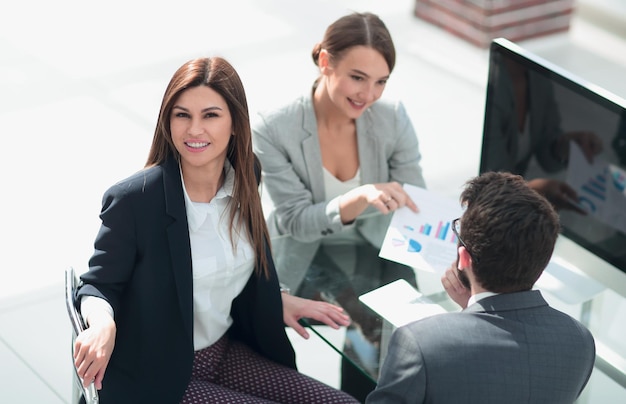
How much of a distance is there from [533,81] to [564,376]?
3.78ft

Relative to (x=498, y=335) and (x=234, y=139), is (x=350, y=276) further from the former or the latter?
(x=498, y=335)

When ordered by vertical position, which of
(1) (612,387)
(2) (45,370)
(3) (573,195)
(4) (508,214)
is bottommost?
(2) (45,370)

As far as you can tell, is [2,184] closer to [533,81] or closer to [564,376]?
[533,81]

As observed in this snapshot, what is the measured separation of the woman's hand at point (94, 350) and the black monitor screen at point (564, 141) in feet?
4.52

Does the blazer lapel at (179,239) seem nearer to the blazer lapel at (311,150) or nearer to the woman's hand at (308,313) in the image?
the woman's hand at (308,313)

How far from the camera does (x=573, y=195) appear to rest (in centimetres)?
295

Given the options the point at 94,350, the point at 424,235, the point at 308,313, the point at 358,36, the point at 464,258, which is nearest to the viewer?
the point at 464,258

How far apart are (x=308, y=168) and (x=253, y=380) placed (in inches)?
28.9

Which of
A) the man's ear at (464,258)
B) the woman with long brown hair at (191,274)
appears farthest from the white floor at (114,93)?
the man's ear at (464,258)

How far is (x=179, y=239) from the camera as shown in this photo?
246 cm

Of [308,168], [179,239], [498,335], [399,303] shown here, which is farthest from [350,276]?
[498,335]

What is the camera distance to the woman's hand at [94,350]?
89.0 inches

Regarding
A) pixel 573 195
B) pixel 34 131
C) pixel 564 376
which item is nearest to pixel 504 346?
pixel 564 376

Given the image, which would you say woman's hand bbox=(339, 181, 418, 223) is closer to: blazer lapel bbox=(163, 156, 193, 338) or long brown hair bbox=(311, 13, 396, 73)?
long brown hair bbox=(311, 13, 396, 73)
